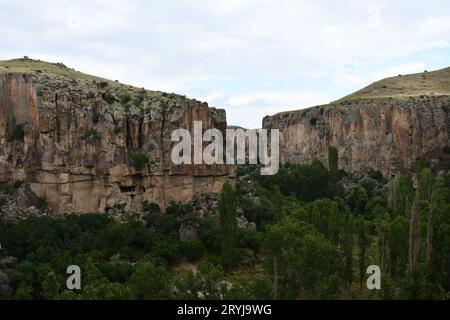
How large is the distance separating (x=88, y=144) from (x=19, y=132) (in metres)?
6.23

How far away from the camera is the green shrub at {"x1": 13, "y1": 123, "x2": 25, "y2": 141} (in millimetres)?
55344

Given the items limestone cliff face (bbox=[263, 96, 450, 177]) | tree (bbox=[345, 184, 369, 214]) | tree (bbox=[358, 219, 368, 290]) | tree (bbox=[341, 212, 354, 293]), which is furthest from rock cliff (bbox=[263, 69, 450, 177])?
tree (bbox=[341, 212, 354, 293])

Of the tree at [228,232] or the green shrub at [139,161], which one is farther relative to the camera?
the green shrub at [139,161]

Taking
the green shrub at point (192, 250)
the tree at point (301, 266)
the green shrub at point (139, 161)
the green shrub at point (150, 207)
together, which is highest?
the green shrub at point (139, 161)

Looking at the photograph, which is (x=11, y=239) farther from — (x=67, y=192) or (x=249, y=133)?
(x=249, y=133)

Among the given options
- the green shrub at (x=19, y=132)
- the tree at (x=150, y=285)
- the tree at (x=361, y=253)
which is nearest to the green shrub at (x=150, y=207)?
the green shrub at (x=19, y=132)

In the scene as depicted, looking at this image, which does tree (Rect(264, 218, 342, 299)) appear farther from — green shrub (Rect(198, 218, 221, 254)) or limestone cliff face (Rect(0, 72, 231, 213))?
limestone cliff face (Rect(0, 72, 231, 213))

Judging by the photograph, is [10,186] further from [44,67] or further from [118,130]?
[44,67]

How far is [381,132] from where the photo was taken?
3536 inches

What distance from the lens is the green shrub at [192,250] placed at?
1961 inches

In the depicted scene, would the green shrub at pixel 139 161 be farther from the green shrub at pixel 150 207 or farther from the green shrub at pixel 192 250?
the green shrub at pixel 192 250

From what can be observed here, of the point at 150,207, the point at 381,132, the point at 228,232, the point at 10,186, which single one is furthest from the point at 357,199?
the point at 10,186

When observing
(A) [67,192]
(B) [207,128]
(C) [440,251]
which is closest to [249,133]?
(B) [207,128]

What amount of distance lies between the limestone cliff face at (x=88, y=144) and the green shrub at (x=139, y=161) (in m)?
0.10
